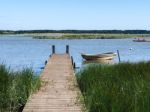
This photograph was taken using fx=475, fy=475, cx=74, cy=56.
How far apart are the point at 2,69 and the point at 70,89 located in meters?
2.10

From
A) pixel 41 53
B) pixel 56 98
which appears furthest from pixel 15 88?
pixel 41 53

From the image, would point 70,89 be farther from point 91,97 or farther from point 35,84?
point 91,97

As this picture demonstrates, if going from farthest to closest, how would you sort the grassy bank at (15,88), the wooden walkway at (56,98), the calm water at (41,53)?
the calm water at (41,53) → the grassy bank at (15,88) → the wooden walkway at (56,98)

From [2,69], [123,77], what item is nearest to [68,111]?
[2,69]

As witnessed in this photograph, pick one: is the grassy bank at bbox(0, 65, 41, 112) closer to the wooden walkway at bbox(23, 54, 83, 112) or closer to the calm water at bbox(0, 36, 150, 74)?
the wooden walkway at bbox(23, 54, 83, 112)

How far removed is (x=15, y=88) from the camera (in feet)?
41.5

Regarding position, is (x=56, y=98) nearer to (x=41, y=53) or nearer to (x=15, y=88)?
(x=15, y=88)

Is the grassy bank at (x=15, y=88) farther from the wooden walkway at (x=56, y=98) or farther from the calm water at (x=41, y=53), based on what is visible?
the calm water at (x=41, y=53)

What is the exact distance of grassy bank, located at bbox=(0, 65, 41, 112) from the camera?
12.1m

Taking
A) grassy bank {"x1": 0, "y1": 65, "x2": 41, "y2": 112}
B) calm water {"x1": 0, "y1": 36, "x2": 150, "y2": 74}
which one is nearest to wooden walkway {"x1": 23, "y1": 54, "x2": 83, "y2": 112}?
grassy bank {"x1": 0, "y1": 65, "x2": 41, "y2": 112}

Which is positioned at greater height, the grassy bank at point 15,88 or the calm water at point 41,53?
the grassy bank at point 15,88

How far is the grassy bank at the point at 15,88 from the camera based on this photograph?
39.7ft

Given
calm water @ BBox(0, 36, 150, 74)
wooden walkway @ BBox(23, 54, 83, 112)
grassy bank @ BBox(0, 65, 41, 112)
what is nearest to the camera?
wooden walkway @ BBox(23, 54, 83, 112)

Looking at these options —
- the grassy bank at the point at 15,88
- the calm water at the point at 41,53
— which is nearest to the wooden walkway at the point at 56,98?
the grassy bank at the point at 15,88
